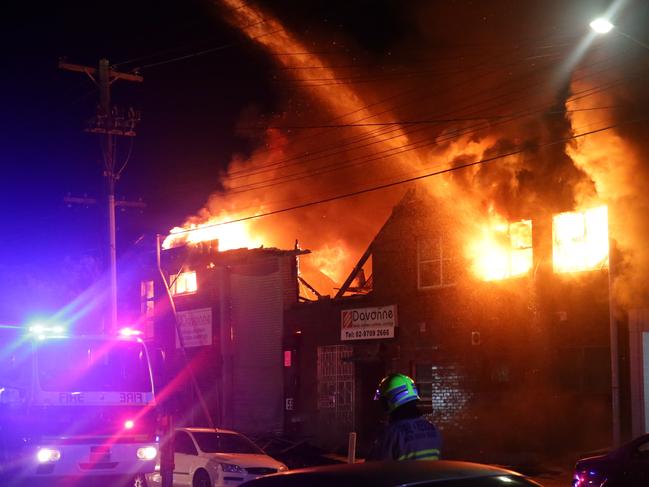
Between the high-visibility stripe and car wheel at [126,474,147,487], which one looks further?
car wheel at [126,474,147,487]

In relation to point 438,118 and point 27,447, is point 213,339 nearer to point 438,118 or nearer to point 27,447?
point 438,118

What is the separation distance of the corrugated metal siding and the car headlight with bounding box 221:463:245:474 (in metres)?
13.2

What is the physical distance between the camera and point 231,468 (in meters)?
15.5

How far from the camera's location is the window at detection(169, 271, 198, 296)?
34.4 m

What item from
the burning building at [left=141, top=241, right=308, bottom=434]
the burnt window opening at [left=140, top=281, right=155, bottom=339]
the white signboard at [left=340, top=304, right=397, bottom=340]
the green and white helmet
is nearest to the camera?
the green and white helmet

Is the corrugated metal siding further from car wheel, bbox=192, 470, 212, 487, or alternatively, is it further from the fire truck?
the fire truck

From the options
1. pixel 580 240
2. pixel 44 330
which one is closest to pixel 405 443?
pixel 44 330

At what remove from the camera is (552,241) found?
66.3 ft

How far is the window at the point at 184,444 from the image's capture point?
16.5 meters

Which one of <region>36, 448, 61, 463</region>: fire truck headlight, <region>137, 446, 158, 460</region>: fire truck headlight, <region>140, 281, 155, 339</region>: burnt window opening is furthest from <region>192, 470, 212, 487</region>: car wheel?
<region>140, 281, 155, 339</region>: burnt window opening

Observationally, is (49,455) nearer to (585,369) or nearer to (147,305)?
(585,369)

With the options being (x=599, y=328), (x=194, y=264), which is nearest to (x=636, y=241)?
(x=599, y=328)

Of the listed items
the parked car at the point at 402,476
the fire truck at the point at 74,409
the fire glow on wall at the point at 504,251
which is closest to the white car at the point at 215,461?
the fire truck at the point at 74,409

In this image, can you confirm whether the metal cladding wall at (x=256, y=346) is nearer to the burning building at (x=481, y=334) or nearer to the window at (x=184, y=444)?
the burning building at (x=481, y=334)
